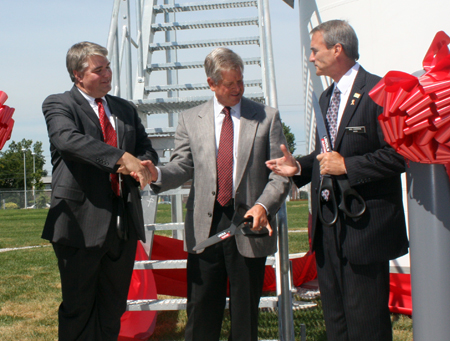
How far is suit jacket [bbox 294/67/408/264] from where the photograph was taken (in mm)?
2115

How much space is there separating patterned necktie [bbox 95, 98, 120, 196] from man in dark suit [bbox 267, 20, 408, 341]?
927 mm

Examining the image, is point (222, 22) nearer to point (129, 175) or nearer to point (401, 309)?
point (129, 175)

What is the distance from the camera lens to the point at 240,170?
→ 2.58 metres

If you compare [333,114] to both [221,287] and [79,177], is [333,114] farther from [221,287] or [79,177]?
[79,177]

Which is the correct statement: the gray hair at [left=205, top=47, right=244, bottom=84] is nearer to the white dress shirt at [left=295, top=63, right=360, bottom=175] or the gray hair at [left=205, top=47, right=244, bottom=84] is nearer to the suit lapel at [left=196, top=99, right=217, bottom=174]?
the suit lapel at [left=196, top=99, right=217, bottom=174]

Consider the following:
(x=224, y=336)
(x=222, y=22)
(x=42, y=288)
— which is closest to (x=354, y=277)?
(x=224, y=336)

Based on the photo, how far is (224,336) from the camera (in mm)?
4004

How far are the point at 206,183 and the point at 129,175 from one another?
1.48ft

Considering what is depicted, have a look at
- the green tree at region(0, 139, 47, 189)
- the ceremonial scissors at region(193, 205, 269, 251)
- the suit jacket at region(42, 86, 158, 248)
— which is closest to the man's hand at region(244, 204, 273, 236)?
the ceremonial scissors at region(193, 205, 269, 251)

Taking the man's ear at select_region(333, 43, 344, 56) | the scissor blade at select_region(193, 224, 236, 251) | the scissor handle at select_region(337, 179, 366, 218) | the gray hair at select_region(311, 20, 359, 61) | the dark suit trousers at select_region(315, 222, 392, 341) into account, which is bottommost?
the dark suit trousers at select_region(315, 222, 392, 341)

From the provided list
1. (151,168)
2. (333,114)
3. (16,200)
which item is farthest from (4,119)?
(16,200)

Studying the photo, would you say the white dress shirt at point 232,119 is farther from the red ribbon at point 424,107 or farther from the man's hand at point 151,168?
the red ribbon at point 424,107

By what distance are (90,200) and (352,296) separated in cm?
145

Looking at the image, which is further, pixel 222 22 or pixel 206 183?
pixel 222 22
